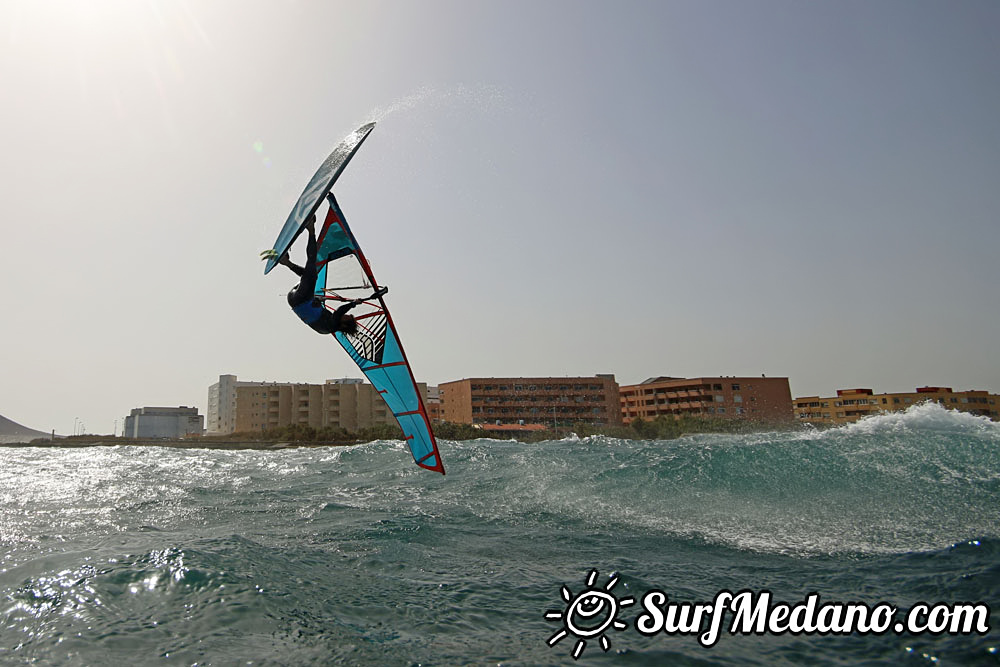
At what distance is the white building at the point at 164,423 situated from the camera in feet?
383

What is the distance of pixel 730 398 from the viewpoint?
6272cm

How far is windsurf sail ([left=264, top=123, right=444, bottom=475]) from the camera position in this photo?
677cm

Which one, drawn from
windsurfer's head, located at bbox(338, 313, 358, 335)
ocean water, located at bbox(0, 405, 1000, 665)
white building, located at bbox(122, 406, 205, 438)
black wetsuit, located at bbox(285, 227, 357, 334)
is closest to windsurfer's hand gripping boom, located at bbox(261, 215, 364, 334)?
black wetsuit, located at bbox(285, 227, 357, 334)

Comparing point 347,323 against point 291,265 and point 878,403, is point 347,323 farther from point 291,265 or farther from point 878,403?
point 878,403

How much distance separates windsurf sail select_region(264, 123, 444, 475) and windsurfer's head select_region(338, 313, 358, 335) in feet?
0.57

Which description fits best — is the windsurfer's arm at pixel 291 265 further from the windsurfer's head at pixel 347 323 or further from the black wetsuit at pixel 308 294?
the windsurfer's head at pixel 347 323

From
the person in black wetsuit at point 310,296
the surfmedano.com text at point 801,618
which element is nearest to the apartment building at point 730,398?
the person in black wetsuit at point 310,296

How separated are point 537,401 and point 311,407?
93.2ft

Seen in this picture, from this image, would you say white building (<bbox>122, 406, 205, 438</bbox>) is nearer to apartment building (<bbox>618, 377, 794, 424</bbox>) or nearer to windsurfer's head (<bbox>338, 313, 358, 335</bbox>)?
apartment building (<bbox>618, 377, 794, 424</bbox>)

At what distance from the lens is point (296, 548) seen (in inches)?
215

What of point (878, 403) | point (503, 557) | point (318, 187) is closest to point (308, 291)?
point (318, 187)

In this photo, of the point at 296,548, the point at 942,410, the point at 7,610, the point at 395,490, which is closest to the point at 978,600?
the point at 296,548

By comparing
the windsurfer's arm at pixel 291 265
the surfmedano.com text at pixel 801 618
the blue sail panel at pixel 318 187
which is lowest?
the surfmedano.com text at pixel 801 618

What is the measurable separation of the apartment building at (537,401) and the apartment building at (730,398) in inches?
298
